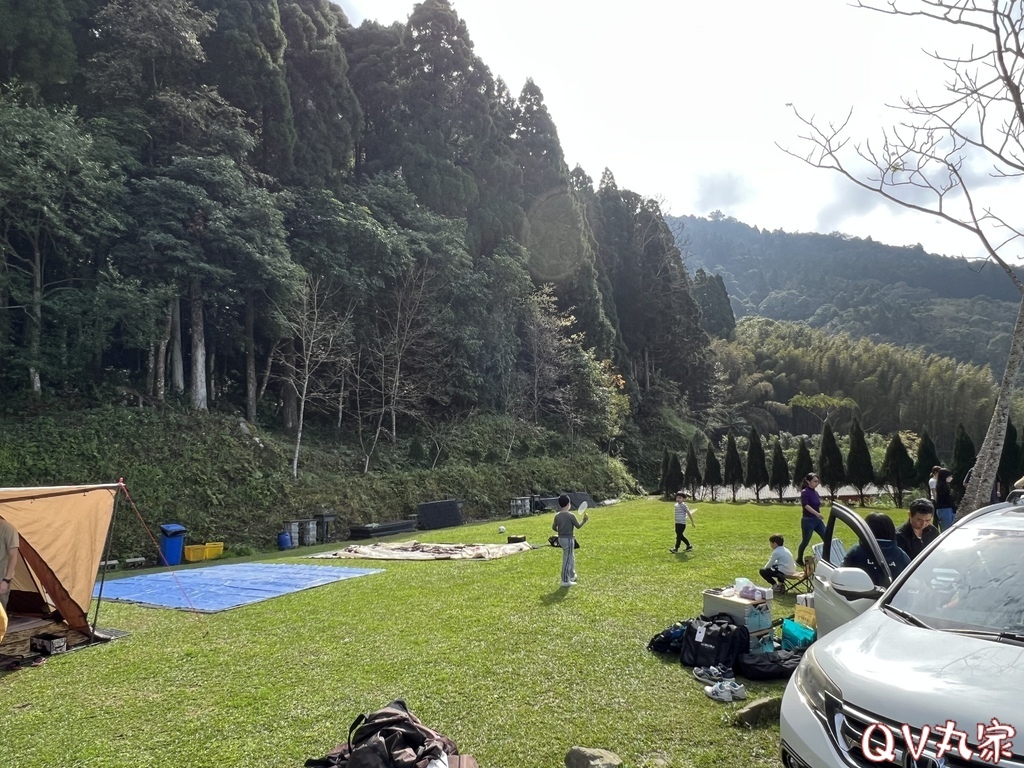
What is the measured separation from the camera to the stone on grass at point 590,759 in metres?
3.92

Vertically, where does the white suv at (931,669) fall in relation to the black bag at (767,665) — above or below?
above

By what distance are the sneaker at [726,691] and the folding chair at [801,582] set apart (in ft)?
13.5

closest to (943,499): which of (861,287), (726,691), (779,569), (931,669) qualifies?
(779,569)

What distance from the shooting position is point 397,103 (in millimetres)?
35625

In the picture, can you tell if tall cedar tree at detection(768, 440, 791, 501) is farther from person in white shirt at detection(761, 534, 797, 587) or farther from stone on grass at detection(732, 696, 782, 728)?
stone on grass at detection(732, 696, 782, 728)

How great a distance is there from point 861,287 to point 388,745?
126823 mm

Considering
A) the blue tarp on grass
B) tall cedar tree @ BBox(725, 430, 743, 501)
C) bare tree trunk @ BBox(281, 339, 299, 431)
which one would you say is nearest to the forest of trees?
bare tree trunk @ BBox(281, 339, 299, 431)

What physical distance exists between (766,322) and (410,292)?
67.9 m

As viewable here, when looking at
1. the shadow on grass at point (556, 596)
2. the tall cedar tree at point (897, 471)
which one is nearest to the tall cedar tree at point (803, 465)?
the tall cedar tree at point (897, 471)

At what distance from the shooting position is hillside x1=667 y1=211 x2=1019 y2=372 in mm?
82938

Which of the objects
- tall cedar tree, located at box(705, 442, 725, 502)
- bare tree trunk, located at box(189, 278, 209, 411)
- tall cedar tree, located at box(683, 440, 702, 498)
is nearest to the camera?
bare tree trunk, located at box(189, 278, 209, 411)

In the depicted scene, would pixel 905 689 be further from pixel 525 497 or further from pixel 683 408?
pixel 683 408

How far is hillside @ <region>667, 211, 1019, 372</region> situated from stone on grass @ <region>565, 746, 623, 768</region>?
55.1 m

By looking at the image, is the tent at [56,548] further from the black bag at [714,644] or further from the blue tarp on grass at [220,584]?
the black bag at [714,644]
